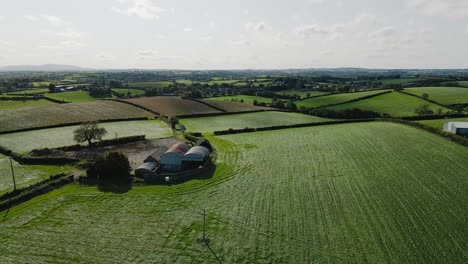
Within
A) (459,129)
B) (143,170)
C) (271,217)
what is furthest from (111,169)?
(459,129)

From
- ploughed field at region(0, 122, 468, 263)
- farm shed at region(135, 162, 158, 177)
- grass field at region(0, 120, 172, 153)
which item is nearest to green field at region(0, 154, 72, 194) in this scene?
ploughed field at region(0, 122, 468, 263)

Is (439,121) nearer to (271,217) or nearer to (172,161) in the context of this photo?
(271,217)

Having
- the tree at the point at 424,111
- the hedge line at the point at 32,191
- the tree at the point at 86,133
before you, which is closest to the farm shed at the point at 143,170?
the hedge line at the point at 32,191

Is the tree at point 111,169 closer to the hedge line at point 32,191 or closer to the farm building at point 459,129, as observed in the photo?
the hedge line at point 32,191

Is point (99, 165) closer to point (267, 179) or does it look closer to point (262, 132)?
point (267, 179)

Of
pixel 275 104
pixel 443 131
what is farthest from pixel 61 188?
pixel 275 104
